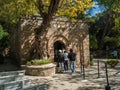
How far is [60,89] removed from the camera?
14945mm

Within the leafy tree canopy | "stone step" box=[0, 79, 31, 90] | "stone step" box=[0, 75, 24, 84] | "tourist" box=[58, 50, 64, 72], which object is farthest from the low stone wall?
"stone step" box=[0, 79, 31, 90]

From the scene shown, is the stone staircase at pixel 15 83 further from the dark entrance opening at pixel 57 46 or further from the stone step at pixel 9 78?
the dark entrance opening at pixel 57 46

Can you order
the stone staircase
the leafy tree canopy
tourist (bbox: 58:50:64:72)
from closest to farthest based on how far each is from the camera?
the stone staircase → the leafy tree canopy → tourist (bbox: 58:50:64:72)

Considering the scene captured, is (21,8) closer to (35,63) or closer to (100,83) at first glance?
(35,63)

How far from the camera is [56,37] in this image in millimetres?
25312

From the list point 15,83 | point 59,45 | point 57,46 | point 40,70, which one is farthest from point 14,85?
point 57,46

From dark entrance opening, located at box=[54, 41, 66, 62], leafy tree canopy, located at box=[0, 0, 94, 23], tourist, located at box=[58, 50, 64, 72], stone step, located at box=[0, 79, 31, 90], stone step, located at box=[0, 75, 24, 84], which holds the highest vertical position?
leafy tree canopy, located at box=[0, 0, 94, 23]

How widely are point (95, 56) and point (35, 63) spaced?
24.7 metres

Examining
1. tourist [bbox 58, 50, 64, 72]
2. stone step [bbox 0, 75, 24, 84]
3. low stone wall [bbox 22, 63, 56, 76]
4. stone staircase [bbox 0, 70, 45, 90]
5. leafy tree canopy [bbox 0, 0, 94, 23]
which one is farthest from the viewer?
tourist [bbox 58, 50, 64, 72]

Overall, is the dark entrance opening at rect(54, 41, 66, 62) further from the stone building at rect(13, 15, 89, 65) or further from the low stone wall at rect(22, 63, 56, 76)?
the low stone wall at rect(22, 63, 56, 76)

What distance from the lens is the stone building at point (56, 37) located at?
23.7 metres

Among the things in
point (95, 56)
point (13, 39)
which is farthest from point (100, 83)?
point (95, 56)

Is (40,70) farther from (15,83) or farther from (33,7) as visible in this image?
(15,83)

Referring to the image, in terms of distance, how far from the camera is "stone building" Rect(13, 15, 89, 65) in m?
23.7
